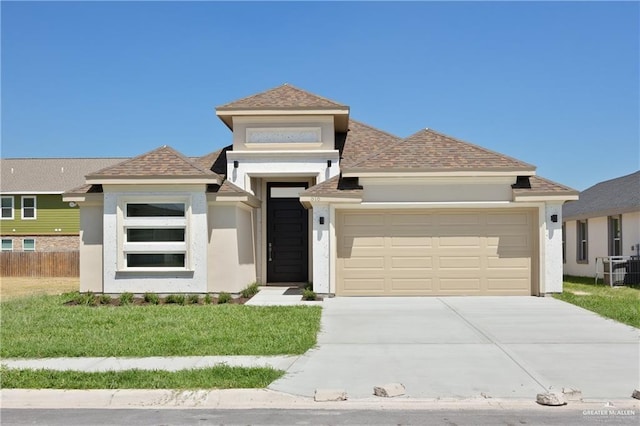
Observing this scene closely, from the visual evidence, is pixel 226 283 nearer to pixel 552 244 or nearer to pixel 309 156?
pixel 309 156

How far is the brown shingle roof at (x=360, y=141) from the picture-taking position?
67.6 feet

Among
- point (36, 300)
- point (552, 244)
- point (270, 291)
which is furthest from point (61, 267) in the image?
point (552, 244)

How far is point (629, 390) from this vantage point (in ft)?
25.5

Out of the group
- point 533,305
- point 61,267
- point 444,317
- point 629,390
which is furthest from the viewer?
point 61,267

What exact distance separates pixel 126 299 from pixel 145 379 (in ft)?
27.9

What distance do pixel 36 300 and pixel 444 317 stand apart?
11.0 m

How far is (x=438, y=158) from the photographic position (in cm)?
1745

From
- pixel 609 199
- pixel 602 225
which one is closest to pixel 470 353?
pixel 602 225

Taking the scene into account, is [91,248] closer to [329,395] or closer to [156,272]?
[156,272]

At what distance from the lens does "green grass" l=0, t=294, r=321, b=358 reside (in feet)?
33.2

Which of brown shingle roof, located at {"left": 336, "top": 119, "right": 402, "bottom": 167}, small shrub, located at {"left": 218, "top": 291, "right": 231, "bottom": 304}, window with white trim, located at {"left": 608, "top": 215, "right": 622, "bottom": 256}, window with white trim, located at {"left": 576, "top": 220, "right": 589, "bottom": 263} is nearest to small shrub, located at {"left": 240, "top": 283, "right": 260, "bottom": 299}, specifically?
small shrub, located at {"left": 218, "top": 291, "right": 231, "bottom": 304}

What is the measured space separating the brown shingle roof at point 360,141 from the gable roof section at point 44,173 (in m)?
23.6

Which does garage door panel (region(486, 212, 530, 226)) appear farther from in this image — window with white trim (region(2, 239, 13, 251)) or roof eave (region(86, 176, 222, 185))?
window with white trim (region(2, 239, 13, 251))

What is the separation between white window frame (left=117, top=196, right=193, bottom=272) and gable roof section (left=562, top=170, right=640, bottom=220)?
14.7 metres
